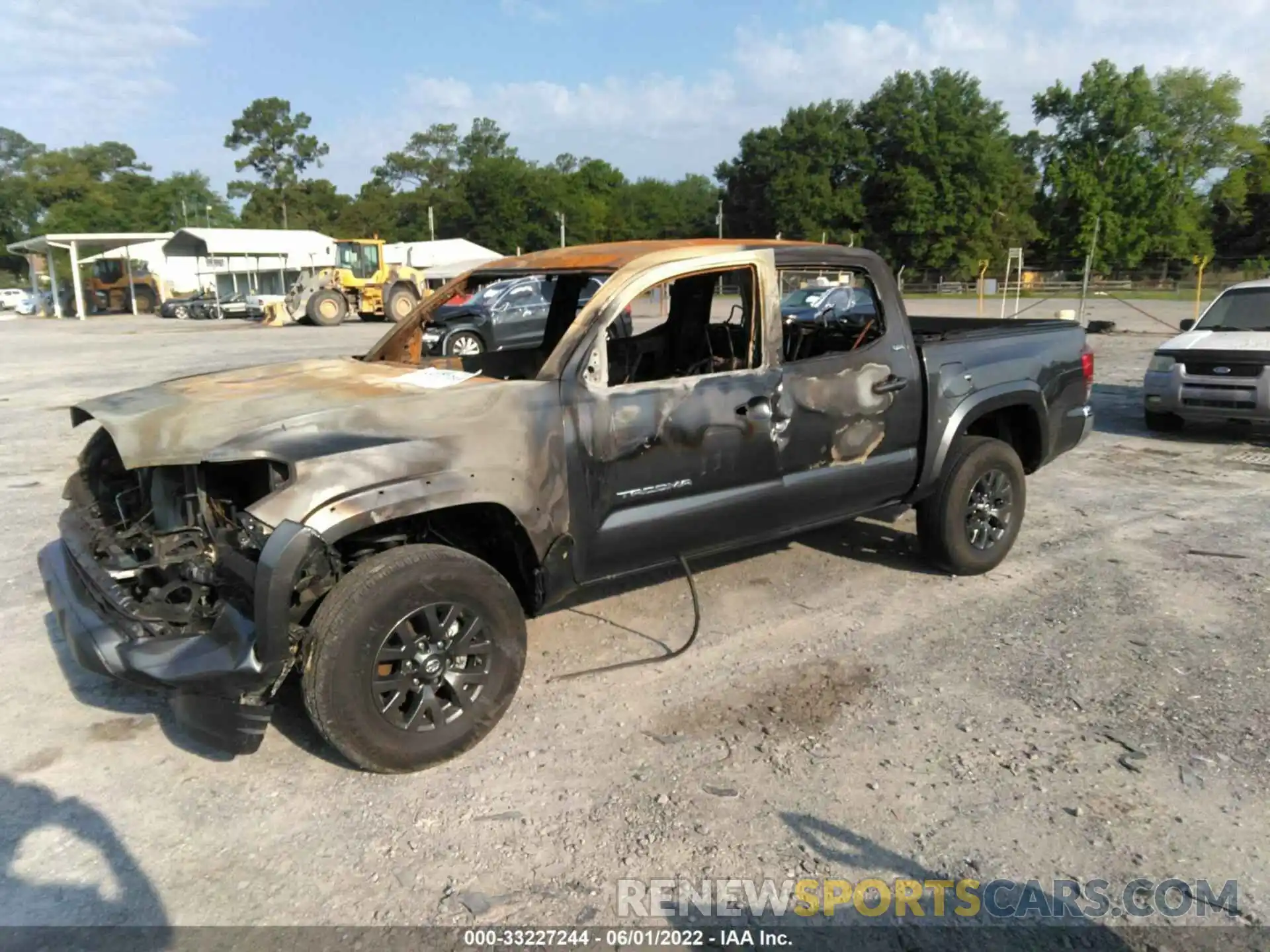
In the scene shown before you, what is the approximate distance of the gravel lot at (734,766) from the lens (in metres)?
2.83

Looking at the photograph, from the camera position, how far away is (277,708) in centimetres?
387

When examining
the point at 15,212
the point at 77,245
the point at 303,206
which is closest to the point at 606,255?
the point at 77,245

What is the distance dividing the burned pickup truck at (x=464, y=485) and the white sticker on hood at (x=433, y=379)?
2 centimetres

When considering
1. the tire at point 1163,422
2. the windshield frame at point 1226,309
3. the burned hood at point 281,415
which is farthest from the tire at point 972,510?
the windshield frame at point 1226,309

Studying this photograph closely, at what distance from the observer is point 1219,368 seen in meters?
9.00

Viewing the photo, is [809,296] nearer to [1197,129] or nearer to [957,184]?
[957,184]

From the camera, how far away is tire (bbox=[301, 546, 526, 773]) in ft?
10.1

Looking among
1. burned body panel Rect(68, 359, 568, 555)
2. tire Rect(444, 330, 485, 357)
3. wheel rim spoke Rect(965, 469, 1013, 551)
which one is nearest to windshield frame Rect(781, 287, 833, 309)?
wheel rim spoke Rect(965, 469, 1013, 551)

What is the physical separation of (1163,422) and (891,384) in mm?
6745

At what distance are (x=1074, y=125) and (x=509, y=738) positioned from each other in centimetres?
8005

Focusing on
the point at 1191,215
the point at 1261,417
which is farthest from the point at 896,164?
the point at 1261,417

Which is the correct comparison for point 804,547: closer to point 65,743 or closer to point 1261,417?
point 65,743

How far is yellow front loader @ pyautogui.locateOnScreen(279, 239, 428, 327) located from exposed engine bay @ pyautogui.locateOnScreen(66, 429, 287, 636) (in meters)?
27.9

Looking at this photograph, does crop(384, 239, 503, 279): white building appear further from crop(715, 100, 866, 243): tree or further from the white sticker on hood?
the white sticker on hood
